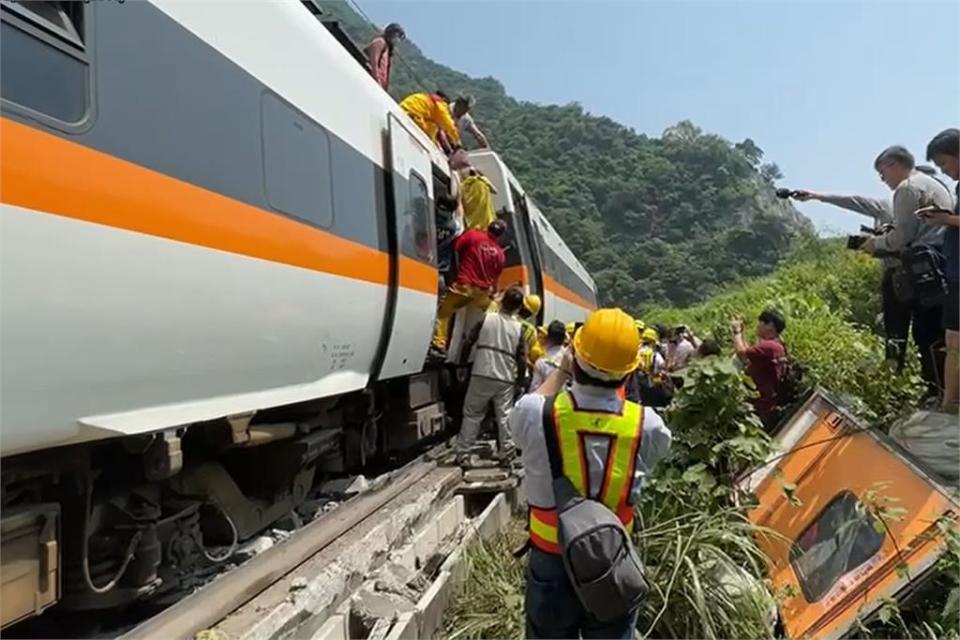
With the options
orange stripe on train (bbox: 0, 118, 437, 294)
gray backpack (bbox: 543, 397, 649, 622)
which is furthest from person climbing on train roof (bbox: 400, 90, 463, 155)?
gray backpack (bbox: 543, 397, 649, 622)

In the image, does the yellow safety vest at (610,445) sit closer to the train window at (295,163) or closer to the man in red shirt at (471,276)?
the train window at (295,163)

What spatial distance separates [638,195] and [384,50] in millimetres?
55118

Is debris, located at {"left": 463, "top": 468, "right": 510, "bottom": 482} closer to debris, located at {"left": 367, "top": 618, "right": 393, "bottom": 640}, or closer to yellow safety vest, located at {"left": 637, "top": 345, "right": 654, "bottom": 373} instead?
debris, located at {"left": 367, "top": 618, "right": 393, "bottom": 640}

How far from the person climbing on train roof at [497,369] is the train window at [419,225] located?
2.70 ft

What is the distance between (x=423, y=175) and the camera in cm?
708

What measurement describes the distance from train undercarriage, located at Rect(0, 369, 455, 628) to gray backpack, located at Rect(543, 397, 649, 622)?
154 centimetres

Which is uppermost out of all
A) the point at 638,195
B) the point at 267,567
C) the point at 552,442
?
the point at 638,195

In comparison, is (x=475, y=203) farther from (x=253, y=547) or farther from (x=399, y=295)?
(x=253, y=547)

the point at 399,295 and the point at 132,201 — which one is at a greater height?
the point at 132,201

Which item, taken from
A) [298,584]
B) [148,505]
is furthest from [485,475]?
[148,505]

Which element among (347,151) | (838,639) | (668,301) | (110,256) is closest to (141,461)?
(110,256)

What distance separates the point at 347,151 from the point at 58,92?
261 cm

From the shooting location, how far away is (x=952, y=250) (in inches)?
175

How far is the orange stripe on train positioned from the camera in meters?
2.38
